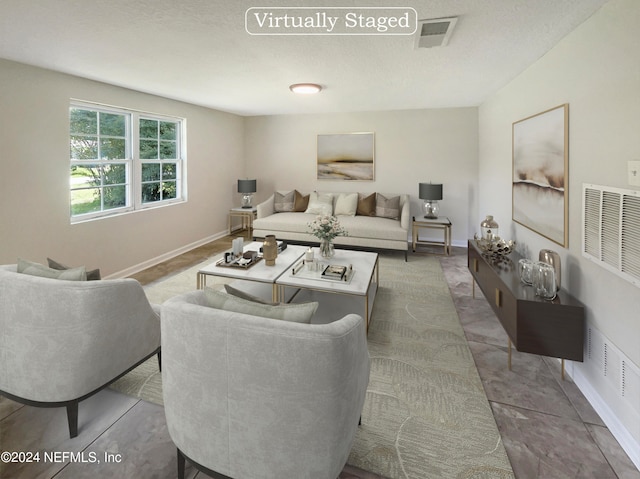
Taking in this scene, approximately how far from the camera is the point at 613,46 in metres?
1.85

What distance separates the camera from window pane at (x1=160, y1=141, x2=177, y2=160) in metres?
4.99

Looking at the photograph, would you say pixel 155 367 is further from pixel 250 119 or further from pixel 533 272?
pixel 250 119

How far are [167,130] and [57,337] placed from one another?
4197mm

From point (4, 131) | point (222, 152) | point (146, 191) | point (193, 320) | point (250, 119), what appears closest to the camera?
point (193, 320)

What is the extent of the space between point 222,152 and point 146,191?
1903mm

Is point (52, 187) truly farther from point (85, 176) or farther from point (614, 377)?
point (614, 377)

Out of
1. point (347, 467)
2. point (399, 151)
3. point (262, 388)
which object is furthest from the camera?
point (399, 151)

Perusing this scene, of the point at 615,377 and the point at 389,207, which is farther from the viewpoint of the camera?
the point at 389,207

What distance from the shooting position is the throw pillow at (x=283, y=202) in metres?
6.31

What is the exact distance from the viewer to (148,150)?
187 inches

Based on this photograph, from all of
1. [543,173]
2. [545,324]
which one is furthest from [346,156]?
[545,324]

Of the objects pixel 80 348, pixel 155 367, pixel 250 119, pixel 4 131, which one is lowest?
pixel 155 367

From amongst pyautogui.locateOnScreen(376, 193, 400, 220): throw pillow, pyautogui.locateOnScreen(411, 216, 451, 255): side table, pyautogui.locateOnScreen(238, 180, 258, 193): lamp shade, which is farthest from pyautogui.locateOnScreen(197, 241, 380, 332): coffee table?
pyautogui.locateOnScreen(238, 180, 258, 193): lamp shade

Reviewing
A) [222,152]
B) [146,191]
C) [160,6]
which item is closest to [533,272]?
[160,6]
